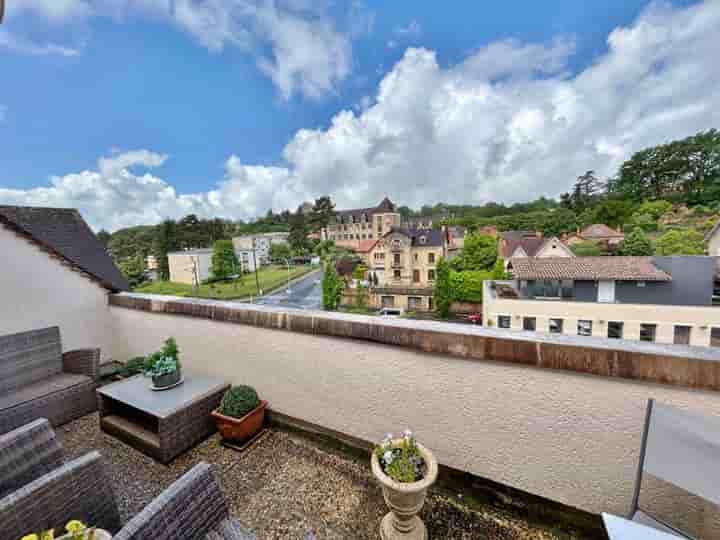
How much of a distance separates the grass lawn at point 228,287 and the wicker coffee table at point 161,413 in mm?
24128

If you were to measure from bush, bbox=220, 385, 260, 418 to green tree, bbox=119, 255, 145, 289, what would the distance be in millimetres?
35851

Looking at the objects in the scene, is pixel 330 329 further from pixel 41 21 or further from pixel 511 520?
pixel 41 21

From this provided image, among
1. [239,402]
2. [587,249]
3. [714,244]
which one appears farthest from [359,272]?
[239,402]

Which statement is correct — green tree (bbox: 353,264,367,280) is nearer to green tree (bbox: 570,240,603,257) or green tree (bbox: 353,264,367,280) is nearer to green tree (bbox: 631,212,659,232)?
green tree (bbox: 570,240,603,257)

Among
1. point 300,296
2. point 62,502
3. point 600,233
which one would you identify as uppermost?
point 600,233

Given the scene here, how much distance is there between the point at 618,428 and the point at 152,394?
3122 mm

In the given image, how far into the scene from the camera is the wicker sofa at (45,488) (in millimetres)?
965

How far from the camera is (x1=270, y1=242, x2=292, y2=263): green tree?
45.4 meters

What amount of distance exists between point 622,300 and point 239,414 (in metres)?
16.3

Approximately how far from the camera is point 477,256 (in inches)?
939

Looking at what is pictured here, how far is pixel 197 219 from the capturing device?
139 ft

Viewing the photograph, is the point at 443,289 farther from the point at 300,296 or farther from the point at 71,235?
the point at 71,235

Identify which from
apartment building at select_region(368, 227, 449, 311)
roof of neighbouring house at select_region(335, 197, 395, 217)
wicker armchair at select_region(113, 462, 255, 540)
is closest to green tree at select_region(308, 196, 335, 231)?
roof of neighbouring house at select_region(335, 197, 395, 217)

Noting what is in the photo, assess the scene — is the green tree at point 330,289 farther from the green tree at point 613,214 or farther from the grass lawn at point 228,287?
the green tree at point 613,214
